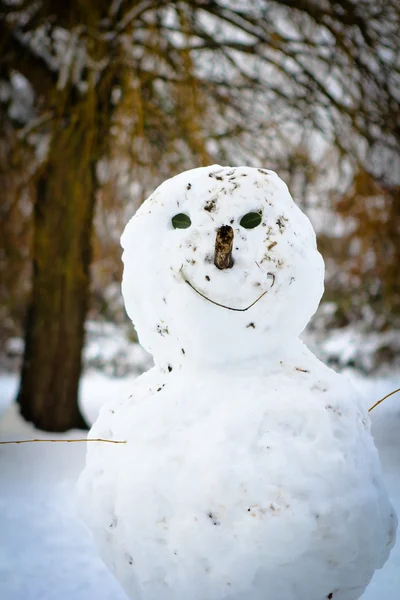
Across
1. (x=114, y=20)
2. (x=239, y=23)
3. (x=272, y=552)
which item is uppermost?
(x=239, y=23)

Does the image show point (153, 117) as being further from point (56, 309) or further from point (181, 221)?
point (181, 221)

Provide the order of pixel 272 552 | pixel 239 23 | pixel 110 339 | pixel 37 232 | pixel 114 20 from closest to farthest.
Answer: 1. pixel 272 552
2. pixel 114 20
3. pixel 239 23
4. pixel 37 232
5. pixel 110 339

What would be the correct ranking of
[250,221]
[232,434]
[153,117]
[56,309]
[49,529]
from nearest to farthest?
[232,434] < [250,221] < [49,529] < [153,117] < [56,309]

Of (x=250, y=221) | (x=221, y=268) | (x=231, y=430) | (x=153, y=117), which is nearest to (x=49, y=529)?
(x=231, y=430)

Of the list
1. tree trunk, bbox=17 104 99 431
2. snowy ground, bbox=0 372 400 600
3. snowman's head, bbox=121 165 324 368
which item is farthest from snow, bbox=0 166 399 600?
tree trunk, bbox=17 104 99 431

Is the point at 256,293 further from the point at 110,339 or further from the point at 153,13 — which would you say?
the point at 110,339

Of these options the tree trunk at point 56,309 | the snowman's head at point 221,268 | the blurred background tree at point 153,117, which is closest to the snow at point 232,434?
the snowman's head at point 221,268

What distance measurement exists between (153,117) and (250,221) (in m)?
3.17

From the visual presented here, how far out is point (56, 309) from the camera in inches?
192

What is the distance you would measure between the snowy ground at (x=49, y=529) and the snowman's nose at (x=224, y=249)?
581 mm

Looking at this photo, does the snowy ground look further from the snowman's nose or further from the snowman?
the snowman's nose

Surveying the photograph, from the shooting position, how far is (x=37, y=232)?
483 centimetres

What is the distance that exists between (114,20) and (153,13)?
33cm

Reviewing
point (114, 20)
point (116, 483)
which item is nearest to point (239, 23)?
point (114, 20)
